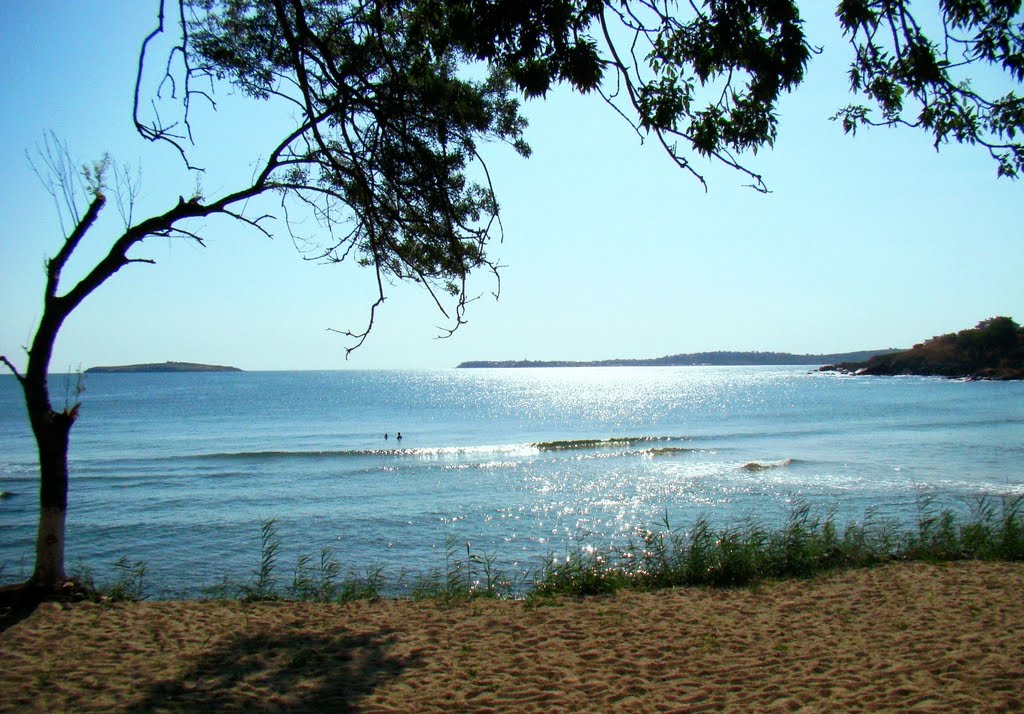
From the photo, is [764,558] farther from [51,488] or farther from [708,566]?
[51,488]

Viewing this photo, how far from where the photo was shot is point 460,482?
2622 centimetres

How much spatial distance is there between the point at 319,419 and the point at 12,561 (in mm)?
44768

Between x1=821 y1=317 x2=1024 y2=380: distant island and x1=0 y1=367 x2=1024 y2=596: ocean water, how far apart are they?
50279 millimetres

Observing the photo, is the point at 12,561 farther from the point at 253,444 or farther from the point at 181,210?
the point at 253,444

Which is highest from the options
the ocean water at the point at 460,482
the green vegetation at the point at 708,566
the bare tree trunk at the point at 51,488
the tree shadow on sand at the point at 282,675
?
the bare tree trunk at the point at 51,488

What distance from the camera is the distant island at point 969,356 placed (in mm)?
96062

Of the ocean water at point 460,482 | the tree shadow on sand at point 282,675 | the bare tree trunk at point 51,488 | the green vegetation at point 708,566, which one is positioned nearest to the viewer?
the tree shadow on sand at point 282,675

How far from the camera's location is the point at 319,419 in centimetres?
5969

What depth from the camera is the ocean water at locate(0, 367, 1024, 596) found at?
16.5m

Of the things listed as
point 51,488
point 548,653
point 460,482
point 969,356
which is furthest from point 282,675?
point 969,356

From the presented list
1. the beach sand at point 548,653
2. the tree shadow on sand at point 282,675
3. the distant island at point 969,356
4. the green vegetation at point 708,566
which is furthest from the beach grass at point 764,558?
the distant island at point 969,356

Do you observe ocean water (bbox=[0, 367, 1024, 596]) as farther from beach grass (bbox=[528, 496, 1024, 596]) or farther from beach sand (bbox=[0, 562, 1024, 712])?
beach sand (bbox=[0, 562, 1024, 712])

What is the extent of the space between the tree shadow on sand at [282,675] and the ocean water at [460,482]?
6.37 metres

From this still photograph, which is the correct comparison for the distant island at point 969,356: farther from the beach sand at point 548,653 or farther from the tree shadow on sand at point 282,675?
the tree shadow on sand at point 282,675
